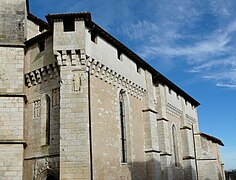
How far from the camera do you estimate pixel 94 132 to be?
1186 cm

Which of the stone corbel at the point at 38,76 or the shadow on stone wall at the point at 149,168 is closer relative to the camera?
the stone corbel at the point at 38,76

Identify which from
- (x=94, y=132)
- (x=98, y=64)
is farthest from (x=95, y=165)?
(x=98, y=64)

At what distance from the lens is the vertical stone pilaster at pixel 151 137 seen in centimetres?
1573

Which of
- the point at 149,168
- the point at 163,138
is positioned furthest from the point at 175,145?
the point at 149,168

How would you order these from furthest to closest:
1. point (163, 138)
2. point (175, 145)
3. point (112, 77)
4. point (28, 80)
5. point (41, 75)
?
point (175, 145) < point (163, 138) < point (112, 77) < point (28, 80) < point (41, 75)

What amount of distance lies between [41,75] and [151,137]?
659 centimetres

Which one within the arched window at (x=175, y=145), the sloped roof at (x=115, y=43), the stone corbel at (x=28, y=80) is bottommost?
the arched window at (x=175, y=145)

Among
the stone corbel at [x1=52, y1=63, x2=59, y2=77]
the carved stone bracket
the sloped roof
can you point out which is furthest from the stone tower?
the carved stone bracket

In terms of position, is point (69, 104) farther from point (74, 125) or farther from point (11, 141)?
point (11, 141)

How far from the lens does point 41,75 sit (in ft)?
43.3

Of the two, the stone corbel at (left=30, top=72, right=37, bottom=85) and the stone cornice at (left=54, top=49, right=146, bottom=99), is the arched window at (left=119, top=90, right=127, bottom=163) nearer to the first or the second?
the stone cornice at (left=54, top=49, right=146, bottom=99)

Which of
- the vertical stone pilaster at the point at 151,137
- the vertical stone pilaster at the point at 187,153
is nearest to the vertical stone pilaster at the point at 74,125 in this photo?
the vertical stone pilaster at the point at 151,137

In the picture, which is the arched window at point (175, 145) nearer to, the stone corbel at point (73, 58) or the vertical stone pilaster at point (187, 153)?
the vertical stone pilaster at point (187, 153)

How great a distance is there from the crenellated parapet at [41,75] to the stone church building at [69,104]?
4cm
